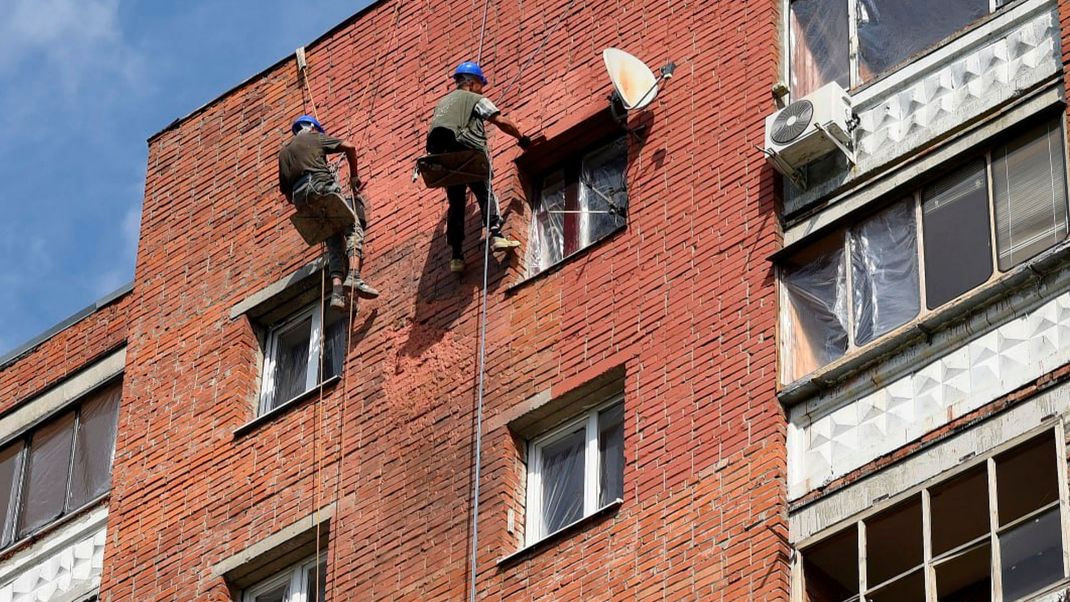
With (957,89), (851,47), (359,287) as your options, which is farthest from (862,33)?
(359,287)

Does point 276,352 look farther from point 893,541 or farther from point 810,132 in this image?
point 893,541

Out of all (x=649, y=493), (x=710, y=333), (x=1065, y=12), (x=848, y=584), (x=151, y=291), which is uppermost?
(x=151, y=291)

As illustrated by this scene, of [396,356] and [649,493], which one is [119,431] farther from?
[649,493]

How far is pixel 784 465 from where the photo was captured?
18906 millimetres

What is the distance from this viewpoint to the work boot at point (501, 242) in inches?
877

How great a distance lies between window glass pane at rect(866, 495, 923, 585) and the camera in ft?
58.3

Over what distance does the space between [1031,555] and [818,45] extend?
616 centimetres

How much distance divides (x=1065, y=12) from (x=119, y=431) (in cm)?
1037

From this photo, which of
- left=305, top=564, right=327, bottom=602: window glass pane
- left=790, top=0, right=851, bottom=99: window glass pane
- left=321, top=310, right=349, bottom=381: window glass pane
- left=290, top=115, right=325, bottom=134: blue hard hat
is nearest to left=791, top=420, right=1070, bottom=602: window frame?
left=790, top=0, right=851, bottom=99: window glass pane

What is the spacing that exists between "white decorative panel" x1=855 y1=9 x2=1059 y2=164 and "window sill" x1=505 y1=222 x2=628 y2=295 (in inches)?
96.1

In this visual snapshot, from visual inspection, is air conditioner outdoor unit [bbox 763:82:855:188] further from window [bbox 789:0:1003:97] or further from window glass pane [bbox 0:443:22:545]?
window glass pane [bbox 0:443:22:545]

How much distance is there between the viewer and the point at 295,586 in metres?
22.3

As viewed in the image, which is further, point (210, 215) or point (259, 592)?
point (210, 215)

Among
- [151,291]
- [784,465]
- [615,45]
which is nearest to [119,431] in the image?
[151,291]
